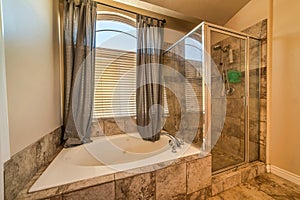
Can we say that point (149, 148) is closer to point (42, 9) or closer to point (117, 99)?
point (117, 99)

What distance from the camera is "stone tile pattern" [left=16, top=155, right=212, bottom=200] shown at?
0.92 meters

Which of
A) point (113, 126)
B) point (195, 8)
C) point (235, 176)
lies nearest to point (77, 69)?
point (113, 126)

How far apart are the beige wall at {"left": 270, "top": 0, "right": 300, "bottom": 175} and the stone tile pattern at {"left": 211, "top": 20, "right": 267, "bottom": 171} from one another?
11 centimetres

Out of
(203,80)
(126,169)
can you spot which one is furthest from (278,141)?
(126,169)

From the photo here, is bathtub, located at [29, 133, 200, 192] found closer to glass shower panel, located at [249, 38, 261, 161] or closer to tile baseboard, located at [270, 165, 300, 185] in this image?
glass shower panel, located at [249, 38, 261, 161]

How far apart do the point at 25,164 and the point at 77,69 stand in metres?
1.06

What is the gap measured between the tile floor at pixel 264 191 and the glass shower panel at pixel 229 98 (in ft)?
0.88

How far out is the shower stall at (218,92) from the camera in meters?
1.66

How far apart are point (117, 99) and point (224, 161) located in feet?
5.37

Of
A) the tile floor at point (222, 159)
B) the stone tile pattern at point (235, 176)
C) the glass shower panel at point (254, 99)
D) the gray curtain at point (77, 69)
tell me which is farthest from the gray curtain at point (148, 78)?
the glass shower panel at point (254, 99)

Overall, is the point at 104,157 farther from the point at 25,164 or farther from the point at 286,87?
the point at 286,87

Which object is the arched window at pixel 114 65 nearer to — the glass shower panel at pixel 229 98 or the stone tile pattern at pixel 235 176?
the glass shower panel at pixel 229 98

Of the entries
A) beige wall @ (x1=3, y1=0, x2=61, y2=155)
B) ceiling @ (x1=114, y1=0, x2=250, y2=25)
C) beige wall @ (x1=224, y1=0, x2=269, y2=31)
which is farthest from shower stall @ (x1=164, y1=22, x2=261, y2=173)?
beige wall @ (x1=3, y1=0, x2=61, y2=155)

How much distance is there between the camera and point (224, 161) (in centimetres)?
182
